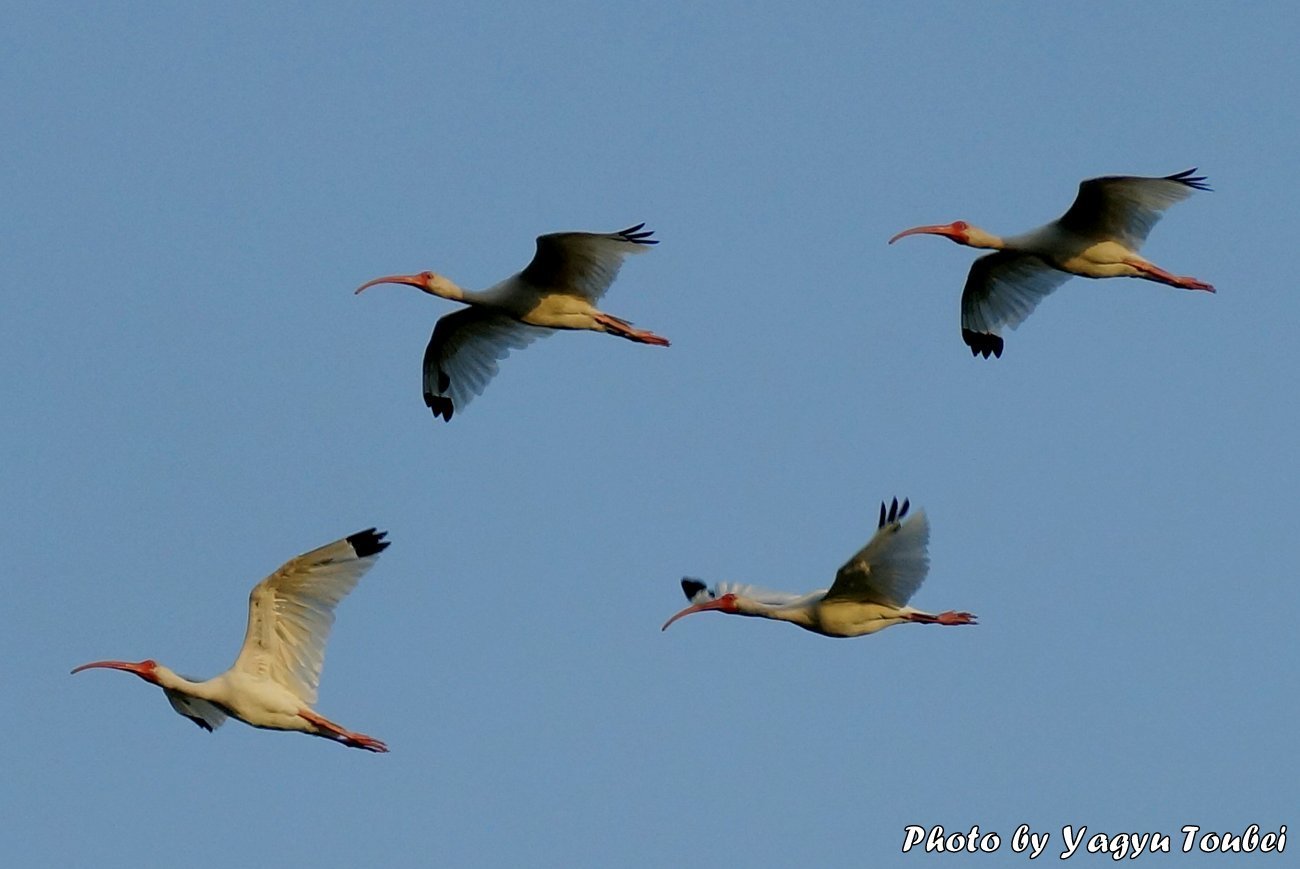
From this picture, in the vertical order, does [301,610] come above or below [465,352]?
below

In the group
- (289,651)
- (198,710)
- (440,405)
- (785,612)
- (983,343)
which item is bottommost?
(198,710)

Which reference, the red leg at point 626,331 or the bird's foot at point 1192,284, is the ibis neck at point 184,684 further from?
the bird's foot at point 1192,284

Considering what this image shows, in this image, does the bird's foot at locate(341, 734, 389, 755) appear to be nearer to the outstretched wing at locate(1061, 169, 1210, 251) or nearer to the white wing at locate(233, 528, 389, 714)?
the white wing at locate(233, 528, 389, 714)

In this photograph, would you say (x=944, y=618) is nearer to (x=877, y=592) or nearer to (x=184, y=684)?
(x=877, y=592)

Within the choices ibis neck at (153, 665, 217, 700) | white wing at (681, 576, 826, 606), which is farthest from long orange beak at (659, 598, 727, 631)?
ibis neck at (153, 665, 217, 700)

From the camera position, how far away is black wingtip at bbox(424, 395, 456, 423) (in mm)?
24219

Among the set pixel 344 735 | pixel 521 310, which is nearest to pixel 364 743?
pixel 344 735

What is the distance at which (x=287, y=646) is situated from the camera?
18.4 meters

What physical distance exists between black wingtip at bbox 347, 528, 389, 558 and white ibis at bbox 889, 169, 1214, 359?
7530mm

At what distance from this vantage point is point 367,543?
18.5 meters

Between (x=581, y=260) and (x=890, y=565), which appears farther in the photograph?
(x=581, y=260)

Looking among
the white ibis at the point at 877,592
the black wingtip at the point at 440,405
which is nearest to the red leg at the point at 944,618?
the white ibis at the point at 877,592

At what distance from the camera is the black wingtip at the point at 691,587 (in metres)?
21.8

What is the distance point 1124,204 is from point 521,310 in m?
6.04
